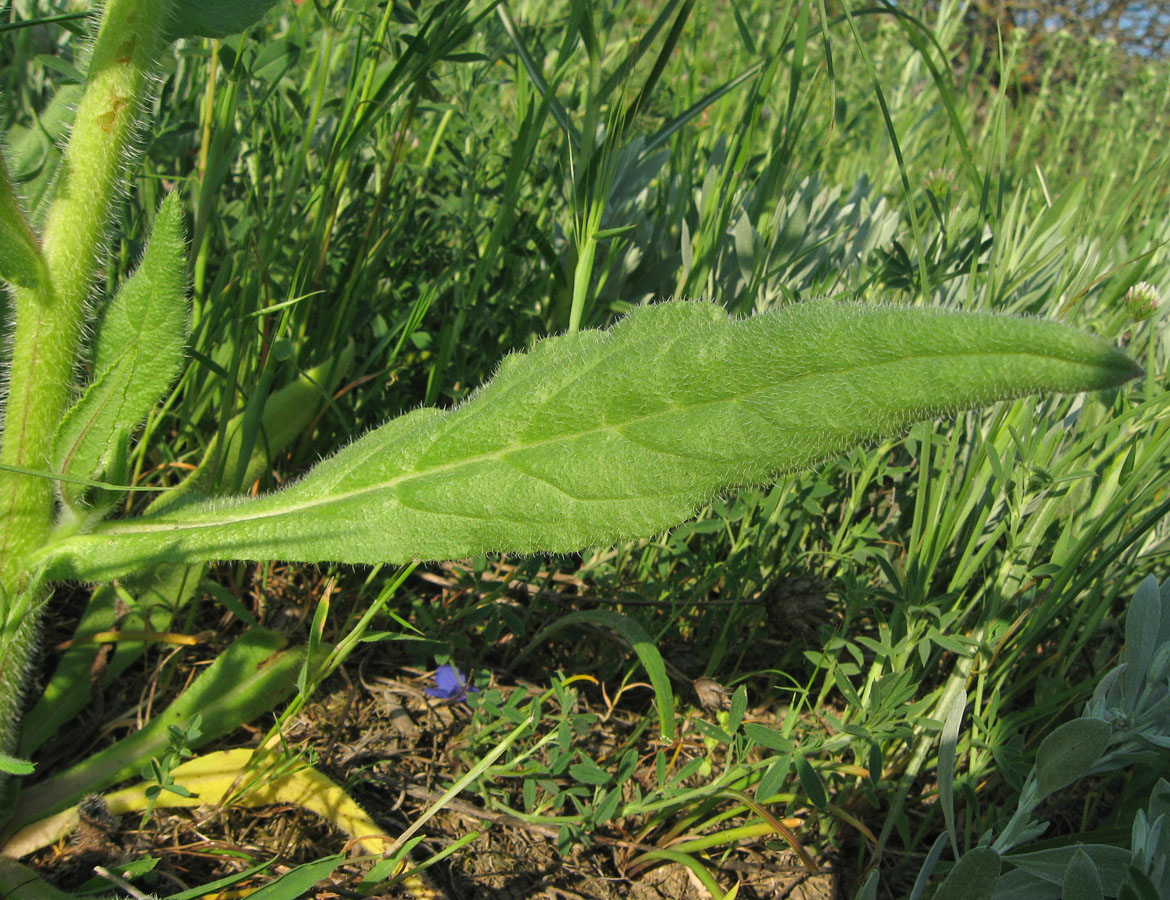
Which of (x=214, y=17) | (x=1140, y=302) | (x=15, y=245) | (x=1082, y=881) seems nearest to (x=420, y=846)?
(x=1082, y=881)

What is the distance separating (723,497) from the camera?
3.74 ft

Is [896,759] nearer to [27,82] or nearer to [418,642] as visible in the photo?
[418,642]

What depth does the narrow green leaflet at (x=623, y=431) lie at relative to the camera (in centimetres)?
94

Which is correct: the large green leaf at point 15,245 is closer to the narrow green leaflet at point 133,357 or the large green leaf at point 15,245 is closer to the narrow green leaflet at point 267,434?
the narrow green leaflet at point 133,357

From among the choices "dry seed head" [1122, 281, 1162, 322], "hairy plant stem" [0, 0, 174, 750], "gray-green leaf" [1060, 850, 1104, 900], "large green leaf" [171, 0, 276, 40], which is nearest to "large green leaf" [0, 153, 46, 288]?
"hairy plant stem" [0, 0, 174, 750]

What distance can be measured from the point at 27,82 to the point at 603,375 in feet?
6.99

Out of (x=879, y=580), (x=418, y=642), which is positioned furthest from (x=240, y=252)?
(x=879, y=580)

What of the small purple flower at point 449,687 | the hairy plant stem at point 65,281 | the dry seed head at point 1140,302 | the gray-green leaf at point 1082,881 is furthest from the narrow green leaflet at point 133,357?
the dry seed head at point 1140,302

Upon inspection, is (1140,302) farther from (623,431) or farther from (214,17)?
(214,17)

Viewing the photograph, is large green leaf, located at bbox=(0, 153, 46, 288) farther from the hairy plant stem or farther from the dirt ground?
the dirt ground

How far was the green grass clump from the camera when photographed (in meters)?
1.45

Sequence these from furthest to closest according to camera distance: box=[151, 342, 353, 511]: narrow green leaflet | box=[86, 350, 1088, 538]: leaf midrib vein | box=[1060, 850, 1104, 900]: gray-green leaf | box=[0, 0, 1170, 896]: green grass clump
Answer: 1. box=[151, 342, 353, 511]: narrow green leaflet
2. box=[0, 0, 1170, 896]: green grass clump
3. box=[86, 350, 1088, 538]: leaf midrib vein
4. box=[1060, 850, 1104, 900]: gray-green leaf

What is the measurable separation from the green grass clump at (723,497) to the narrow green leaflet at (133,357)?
0.16 metres

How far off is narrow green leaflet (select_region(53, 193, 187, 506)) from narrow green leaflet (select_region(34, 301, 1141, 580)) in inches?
4.9
